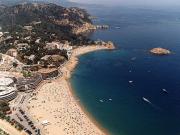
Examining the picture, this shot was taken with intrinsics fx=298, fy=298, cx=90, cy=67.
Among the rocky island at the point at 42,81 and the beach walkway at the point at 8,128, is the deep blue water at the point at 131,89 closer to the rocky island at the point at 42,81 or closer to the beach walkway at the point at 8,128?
the rocky island at the point at 42,81

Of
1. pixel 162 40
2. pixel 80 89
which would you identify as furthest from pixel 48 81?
pixel 162 40

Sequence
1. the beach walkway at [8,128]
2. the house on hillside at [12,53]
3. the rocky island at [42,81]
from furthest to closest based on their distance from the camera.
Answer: the house on hillside at [12,53] → the rocky island at [42,81] → the beach walkway at [8,128]

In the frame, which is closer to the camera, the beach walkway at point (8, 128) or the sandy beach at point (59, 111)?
the beach walkway at point (8, 128)

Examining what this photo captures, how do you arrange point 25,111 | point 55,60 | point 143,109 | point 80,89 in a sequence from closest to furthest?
point 25,111 → point 143,109 → point 80,89 → point 55,60

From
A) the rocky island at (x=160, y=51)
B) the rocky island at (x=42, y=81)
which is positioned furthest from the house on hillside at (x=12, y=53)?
the rocky island at (x=160, y=51)

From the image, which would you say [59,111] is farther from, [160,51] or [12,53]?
[160,51]

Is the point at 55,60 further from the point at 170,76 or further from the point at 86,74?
the point at 170,76

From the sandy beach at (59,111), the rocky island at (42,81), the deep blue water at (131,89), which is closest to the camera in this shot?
the sandy beach at (59,111)

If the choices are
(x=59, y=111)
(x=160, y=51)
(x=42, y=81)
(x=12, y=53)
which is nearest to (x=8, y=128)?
(x=59, y=111)
